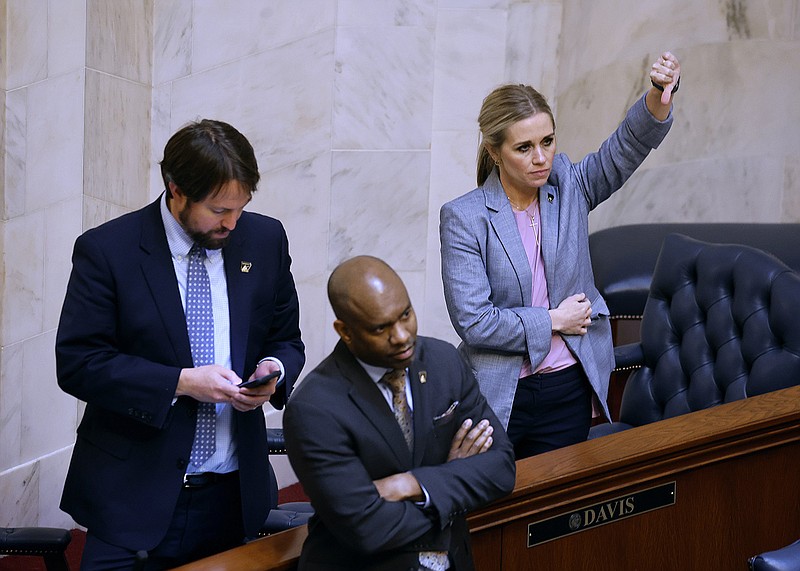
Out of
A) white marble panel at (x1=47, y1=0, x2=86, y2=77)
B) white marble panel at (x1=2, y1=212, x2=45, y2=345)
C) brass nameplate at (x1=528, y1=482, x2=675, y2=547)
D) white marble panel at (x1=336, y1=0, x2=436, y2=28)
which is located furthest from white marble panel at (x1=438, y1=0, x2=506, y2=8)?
brass nameplate at (x1=528, y1=482, x2=675, y2=547)

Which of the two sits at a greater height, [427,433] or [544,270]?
[544,270]

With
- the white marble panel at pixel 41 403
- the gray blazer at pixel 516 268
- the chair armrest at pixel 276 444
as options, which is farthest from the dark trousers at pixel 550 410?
the white marble panel at pixel 41 403

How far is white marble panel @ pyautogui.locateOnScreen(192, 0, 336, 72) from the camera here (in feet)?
15.6

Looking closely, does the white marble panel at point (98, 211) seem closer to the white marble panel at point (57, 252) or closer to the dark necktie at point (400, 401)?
the white marble panel at point (57, 252)

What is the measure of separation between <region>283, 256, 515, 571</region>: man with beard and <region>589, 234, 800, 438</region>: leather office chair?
62.0 inches

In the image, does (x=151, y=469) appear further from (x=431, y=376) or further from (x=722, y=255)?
(x=722, y=255)

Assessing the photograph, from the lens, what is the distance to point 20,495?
14.8 feet

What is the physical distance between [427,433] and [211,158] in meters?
0.74

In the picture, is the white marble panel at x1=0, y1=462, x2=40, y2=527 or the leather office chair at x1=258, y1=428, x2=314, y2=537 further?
the white marble panel at x1=0, y1=462, x2=40, y2=527

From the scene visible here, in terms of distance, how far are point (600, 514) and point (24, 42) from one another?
108 inches

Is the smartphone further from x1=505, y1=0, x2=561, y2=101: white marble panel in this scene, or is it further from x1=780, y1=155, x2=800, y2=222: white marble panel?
x1=780, y1=155, x2=800, y2=222: white marble panel

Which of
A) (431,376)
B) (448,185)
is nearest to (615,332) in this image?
(448,185)

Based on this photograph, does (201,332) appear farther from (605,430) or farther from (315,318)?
(315,318)

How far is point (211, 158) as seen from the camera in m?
2.48
